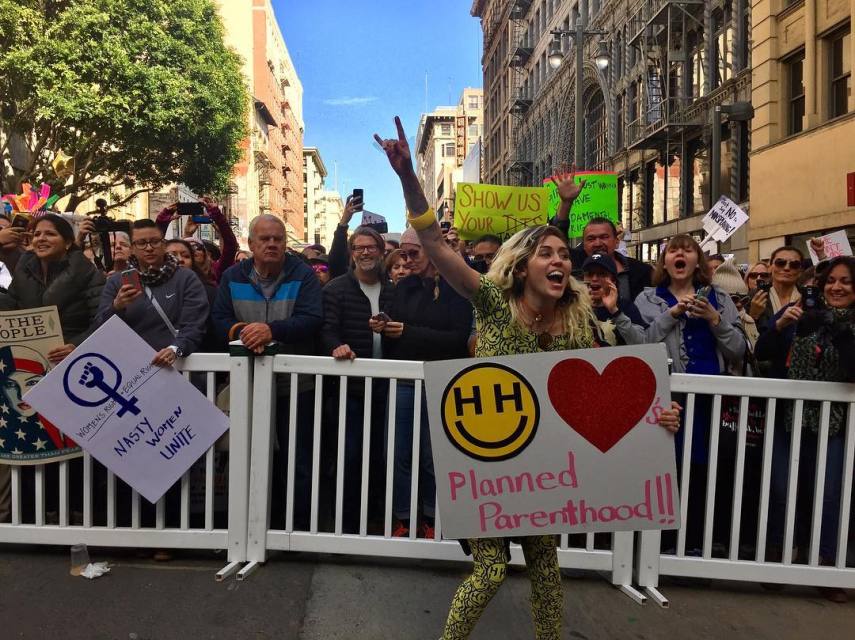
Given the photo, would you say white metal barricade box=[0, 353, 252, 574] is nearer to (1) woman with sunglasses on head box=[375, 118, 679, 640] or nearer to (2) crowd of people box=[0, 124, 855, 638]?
(2) crowd of people box=[0, 124, 855, 638]

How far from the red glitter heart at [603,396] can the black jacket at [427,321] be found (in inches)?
61.7

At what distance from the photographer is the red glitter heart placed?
8.86 ft

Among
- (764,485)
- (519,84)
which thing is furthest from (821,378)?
(519,84)

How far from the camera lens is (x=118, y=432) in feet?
12.1

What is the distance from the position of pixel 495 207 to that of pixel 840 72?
1095 centimetres

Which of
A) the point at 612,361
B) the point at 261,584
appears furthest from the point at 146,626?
the point at 612,361

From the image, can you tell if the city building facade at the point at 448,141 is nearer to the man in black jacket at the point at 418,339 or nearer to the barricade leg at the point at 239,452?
the man in black jacket at the point at 418,339

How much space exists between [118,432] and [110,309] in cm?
78

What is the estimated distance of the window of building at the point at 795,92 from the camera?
15073 mm

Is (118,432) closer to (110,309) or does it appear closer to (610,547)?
(110,309)

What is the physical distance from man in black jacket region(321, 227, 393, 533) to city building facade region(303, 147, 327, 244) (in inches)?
4233

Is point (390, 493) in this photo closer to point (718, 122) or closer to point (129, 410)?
point (129, 410)

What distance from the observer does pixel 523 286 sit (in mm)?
2768

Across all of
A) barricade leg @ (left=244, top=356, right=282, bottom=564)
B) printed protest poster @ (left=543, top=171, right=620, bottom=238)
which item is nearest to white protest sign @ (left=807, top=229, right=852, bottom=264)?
printed protest poster @ (left=543, top=171, right=620, bottom=238)
